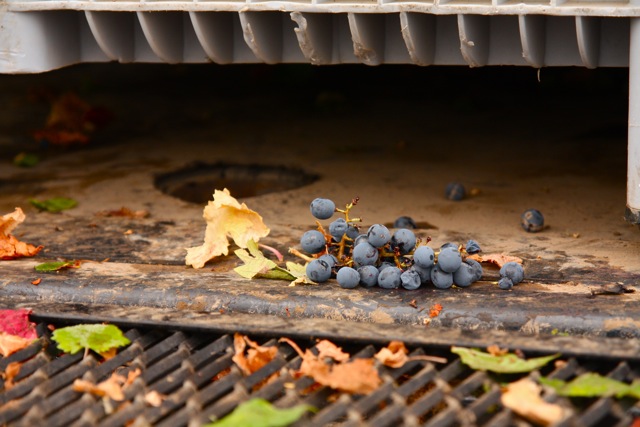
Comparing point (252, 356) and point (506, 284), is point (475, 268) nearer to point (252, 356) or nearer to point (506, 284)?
point (506, 284)

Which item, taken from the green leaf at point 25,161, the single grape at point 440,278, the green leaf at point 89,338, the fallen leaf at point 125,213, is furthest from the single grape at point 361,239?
the green leaf at point 25,161

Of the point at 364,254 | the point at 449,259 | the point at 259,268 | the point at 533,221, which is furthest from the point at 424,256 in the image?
the point at 533,221

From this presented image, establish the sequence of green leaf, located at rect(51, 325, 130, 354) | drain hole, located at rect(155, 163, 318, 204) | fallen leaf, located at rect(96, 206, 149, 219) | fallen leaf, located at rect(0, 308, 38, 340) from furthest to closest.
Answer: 1. drain hole, located at rect(155, 163, 318, 204)
2. fallen leaf, located at rect(96, 206, 149, 219)
3. fallen leaf, located at rect(0, 308, 38, 340)
4. green leaf, located at rect(51, 325, 130, 354)

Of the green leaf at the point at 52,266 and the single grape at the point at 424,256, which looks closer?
the single grape at the point at 424,256

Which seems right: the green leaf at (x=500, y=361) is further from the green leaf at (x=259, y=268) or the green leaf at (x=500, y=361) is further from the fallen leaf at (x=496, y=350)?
the green leaf at (x=259, y=268)

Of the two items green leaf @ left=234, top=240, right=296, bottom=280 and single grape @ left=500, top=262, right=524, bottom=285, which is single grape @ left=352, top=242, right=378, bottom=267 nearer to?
green leaf @ left=234, top=240, right=296, bottom=280

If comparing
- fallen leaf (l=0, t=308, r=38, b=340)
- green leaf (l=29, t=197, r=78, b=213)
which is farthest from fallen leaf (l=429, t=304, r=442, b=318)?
green leaf (l=29, t=197, r=78, b=213)
